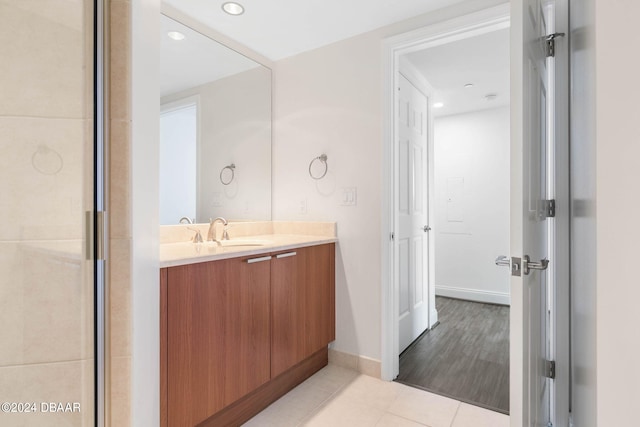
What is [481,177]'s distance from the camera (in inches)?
156

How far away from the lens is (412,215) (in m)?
2.70

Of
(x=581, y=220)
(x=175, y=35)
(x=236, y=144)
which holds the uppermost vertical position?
(x=175, y=35)

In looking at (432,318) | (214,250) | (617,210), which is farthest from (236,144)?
(432,318)

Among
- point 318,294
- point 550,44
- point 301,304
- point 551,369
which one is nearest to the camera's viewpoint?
point 550,44

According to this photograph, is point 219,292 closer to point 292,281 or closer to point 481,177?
point 292,281

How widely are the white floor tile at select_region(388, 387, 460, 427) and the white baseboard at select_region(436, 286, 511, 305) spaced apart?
2.31 metres

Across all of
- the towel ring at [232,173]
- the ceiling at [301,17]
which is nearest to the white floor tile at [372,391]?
the towel ring at [232,173]

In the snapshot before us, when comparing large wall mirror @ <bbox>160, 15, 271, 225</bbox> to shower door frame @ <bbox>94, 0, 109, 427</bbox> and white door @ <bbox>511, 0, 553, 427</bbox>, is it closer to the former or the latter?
shower door frame @ <bbox>94, 0, 109, 427</bbox>

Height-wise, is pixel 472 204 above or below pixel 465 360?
above

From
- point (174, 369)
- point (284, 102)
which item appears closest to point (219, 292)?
point (174, 369)

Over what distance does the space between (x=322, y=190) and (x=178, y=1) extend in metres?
1.42

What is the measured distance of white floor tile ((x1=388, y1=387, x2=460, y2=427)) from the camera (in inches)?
66.1

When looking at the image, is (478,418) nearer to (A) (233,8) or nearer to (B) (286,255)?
(B) (286,255)

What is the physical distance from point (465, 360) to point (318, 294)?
1.18 metres
